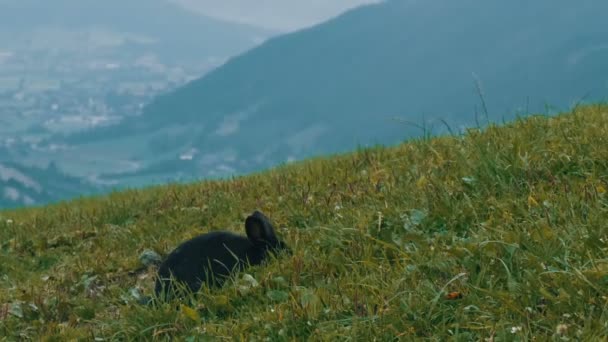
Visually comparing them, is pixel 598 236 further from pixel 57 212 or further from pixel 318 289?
pixel 57 212

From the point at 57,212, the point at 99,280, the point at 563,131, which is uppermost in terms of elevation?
the point at 563,131

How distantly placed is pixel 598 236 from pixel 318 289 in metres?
2.05

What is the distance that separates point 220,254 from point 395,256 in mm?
1726

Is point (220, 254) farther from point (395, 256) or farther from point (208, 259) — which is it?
point (395, 256)

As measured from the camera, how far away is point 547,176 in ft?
24.8

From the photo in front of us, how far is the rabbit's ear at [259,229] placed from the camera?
7.32 metres

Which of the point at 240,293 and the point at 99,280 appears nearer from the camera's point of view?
the point at 240,293

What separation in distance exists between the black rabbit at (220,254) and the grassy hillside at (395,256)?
0.81ft

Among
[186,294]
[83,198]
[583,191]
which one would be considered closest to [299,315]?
[186,294]

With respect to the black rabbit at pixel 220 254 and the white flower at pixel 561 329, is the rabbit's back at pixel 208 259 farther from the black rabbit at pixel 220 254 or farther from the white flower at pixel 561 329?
the white flower at pixel 561 329

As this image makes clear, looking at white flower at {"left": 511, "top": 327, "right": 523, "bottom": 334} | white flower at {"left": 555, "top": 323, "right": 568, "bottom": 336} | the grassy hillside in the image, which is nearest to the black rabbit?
the grassy hillside

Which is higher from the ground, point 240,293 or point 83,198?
point 83,198

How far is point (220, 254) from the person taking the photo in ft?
24.3

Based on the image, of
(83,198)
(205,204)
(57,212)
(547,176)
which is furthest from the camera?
(83,198)
